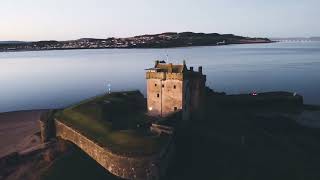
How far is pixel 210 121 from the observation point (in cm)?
4475

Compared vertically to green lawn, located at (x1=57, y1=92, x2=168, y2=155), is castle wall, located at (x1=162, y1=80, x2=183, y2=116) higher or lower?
higher

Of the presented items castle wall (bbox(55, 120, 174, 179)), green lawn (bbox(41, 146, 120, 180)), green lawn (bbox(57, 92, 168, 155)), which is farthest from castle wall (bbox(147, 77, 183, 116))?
green lawn (bbox(41, 146, 120, 180))

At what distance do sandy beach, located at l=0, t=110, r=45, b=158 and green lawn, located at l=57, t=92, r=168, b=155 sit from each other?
17.5 ft

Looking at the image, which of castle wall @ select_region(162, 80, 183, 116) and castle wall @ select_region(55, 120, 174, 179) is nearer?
castle wall @ select_region(55, 120, 174, 179)

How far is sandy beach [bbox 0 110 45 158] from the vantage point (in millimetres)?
45750

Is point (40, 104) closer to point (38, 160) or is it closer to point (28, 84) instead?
point (28, 84)

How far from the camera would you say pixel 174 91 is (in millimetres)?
41500

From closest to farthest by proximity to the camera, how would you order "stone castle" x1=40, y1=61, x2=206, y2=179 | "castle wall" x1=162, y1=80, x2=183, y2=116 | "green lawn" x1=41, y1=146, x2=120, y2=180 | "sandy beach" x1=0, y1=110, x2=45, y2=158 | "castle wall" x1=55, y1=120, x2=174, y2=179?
"castle wall" x1=55, y1=120, x2=174, y2=179
"stone castle" x1=40, y1=61, x2=206, y2=179
"green lawn" x1=41, y1=146, x2=120, y2=180
"castle wall" x1=162, y1=80, x2=183, y2=116
"sandy beach" x1=0, y1=110, x2=45, y2=158

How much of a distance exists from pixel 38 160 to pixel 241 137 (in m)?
20.6

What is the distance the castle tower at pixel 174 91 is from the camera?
135 ft

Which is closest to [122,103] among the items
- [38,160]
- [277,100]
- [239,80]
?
[38,160]

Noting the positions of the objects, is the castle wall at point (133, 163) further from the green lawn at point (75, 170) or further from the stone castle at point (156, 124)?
the green lawn at point (75, 170)

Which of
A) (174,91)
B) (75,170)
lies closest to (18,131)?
(75,170)

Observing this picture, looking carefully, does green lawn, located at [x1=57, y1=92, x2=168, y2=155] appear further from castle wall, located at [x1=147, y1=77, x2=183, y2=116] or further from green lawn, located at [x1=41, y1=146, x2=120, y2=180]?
green lawn, located at [x1=41, y1=146, x2=120, y2=180]
